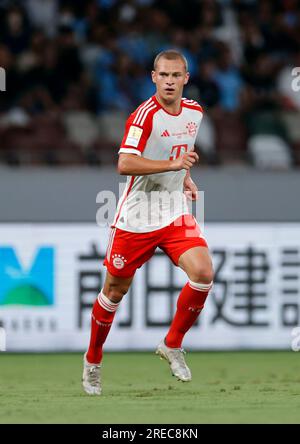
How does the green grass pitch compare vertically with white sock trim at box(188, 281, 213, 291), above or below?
below

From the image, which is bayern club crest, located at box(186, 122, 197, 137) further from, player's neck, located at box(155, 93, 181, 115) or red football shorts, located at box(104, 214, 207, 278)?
red football shorts, located at box(104, 214, 207, 278)

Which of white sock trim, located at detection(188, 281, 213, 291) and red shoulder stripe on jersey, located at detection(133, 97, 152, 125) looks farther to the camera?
white sock trim, located at detection(188, 281, 213, 291)

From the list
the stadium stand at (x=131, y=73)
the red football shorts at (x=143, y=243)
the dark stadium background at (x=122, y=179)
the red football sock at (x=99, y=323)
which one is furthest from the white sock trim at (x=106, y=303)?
the stadium stand at (x=131, y=73)

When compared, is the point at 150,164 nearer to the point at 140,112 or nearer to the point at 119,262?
the point at 140,112

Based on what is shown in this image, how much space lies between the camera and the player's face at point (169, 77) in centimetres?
836

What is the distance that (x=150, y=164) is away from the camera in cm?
820

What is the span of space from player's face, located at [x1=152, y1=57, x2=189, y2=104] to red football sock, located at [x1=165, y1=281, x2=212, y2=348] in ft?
3.99

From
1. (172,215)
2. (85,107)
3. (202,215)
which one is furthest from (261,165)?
(172,215)

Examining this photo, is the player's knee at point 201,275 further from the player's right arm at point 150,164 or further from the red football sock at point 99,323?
the player's right arm at point 150,164

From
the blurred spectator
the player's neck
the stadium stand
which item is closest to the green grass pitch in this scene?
the player's neck

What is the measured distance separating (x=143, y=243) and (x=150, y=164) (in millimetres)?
641

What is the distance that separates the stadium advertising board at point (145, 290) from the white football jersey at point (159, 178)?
382 cm

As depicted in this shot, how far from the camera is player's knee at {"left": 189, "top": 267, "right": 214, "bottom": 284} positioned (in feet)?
27.5

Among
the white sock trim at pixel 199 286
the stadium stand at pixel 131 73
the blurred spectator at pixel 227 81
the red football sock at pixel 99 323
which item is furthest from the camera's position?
the blurred spectator at pixel 227 81
